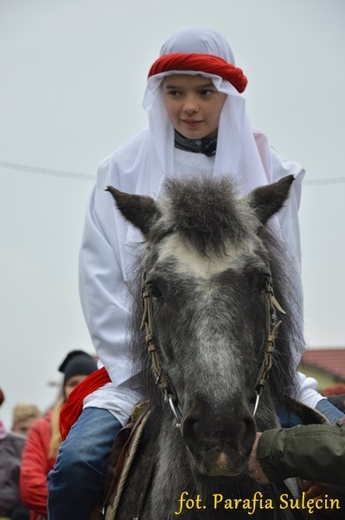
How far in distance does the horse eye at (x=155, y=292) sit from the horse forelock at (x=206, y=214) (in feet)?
0.91

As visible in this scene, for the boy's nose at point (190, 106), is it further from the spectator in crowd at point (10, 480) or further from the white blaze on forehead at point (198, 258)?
the spectator in crowd at point (10, 480)

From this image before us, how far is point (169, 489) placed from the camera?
5.32 m

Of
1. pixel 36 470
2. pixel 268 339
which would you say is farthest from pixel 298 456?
pixel 36 470

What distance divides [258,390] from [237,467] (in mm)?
576

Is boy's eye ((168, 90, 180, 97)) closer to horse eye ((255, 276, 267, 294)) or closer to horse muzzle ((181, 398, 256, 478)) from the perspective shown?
horse eye ((255, 276, 267, 294))

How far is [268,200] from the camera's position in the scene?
565 centimetres

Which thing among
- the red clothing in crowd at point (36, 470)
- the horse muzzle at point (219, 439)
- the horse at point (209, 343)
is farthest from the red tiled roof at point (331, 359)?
the horse muzzle at point (219, 439)

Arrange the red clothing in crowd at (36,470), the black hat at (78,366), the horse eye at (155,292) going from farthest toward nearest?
the black hat at (78,366), the red clothing in crowd at (36,470), the horse eye at (155,292)

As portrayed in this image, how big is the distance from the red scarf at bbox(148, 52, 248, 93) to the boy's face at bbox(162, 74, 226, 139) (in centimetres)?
8

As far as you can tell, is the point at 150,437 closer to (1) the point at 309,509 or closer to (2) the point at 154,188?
(1) the point at 309,509

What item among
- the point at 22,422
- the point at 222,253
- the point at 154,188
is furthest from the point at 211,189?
the point at 22,422

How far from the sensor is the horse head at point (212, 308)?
4.67 meters

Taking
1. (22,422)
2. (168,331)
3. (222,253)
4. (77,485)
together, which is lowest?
(22,422)

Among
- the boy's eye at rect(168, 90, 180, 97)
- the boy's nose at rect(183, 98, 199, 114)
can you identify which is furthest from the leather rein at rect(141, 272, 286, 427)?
the boy's eye at rect(168, 90, 180, 97)
